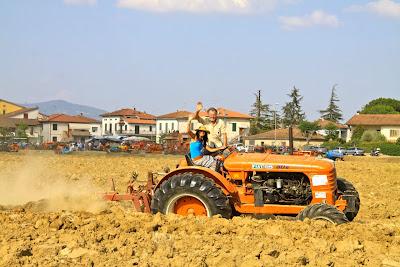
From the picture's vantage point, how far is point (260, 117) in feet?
322

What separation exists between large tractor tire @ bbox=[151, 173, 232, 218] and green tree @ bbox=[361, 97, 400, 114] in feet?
310

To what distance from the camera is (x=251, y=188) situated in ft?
28.7

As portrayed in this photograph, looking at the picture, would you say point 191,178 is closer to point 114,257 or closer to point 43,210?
point 114,257

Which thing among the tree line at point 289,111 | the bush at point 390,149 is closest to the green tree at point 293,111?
the tree line at point 289,111

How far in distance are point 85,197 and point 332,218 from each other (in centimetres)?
460

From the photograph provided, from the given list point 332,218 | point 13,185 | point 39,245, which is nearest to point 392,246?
point 332,218

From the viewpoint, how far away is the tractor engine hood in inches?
337

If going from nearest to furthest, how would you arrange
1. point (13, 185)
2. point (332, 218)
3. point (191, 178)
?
point (332, 218), point (191, 178), point (13, 185)

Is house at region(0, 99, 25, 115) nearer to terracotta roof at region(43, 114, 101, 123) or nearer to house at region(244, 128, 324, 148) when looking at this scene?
terracotta roof at region(43, 114, 101, 123)

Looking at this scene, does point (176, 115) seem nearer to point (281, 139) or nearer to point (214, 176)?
point (281, 139)

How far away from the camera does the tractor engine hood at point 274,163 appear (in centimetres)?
857

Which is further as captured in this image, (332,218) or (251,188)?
(251,188)

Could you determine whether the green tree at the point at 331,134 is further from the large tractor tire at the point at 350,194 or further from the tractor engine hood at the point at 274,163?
the tractor engine hood at the point at 274,163

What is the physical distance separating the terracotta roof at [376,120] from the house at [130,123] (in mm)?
38347
